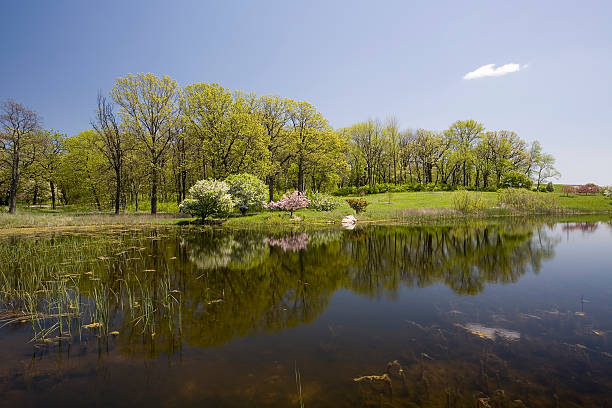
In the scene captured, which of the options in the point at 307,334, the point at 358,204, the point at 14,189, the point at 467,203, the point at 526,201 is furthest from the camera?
the point at 526,201

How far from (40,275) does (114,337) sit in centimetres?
661

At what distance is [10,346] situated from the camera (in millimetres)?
5195

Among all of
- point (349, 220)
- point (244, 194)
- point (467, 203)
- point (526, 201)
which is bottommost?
point (349, 220)

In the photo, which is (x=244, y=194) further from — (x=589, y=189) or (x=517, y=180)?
(x=589, y=189)

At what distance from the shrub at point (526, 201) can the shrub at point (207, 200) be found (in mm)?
33995

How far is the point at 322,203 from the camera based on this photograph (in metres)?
33.1

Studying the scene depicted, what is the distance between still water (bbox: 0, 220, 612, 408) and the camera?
3881mm

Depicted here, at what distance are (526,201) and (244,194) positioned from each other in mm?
34674

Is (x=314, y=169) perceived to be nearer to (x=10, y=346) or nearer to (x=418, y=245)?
(x=418, y=245)

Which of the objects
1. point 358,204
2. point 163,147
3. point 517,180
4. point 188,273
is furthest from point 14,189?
point 517,180

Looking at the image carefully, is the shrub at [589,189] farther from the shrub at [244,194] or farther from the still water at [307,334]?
the shrub at [244,194]

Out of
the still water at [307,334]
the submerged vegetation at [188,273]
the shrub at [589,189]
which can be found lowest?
the still water at [307,334]

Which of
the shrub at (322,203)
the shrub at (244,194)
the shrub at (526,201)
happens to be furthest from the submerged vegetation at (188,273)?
the shrub at (526,201)

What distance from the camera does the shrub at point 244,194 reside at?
29.8 metres
